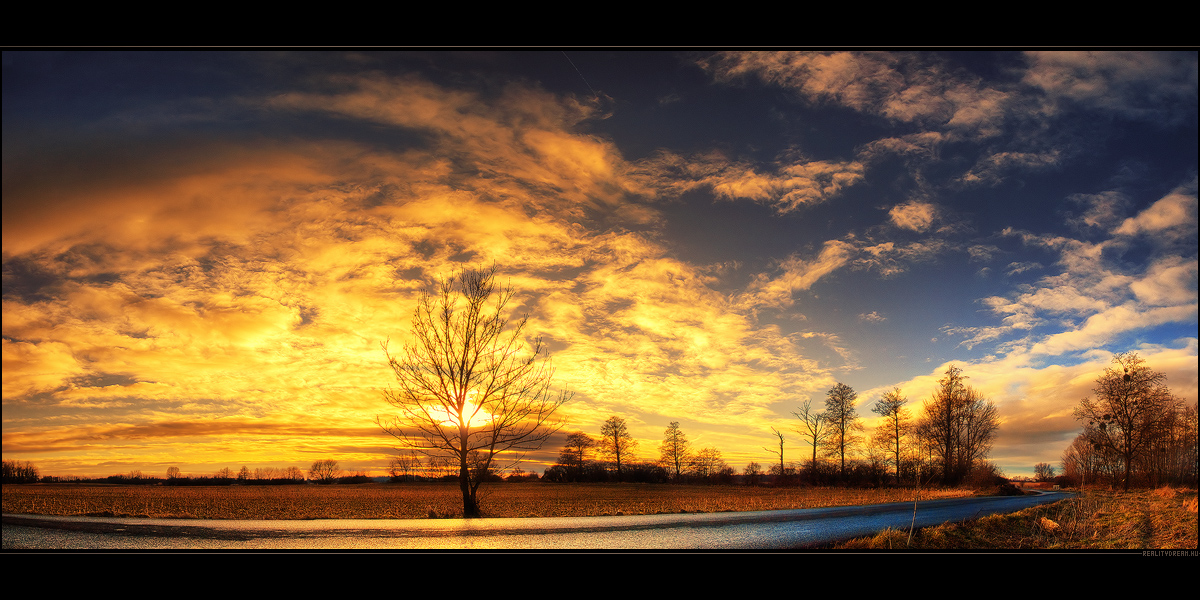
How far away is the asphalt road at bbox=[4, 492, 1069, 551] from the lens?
1098 centimetres

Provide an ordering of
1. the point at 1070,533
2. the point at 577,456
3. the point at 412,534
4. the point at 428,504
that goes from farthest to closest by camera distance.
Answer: the point at 577,456, the point at 428,504, the point at 1070,533, the point at 412,534

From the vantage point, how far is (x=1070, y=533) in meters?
16.5

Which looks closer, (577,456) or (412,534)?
(412,534)

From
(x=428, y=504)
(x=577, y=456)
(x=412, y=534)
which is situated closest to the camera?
(x=412, y=534)

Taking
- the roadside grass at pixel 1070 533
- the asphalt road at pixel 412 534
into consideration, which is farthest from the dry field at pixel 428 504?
the roadside grass at pixel 1070 533

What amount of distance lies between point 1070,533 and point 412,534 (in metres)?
19.5

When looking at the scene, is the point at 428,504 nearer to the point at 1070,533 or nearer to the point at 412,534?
the point at 412,534

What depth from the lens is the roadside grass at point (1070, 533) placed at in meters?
13.2

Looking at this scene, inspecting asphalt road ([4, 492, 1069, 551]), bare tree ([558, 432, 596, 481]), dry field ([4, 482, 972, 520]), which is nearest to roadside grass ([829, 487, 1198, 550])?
asphalt road ([4, 492, 1069, 551])

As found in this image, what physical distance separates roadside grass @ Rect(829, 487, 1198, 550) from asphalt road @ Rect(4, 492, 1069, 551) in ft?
4.16

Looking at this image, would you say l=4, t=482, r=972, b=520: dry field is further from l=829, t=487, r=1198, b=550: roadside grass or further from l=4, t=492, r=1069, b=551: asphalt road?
l=829, t=487, r=1198, b=550: roadside grass

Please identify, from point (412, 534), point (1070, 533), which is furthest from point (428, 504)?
point (1070, 533)
